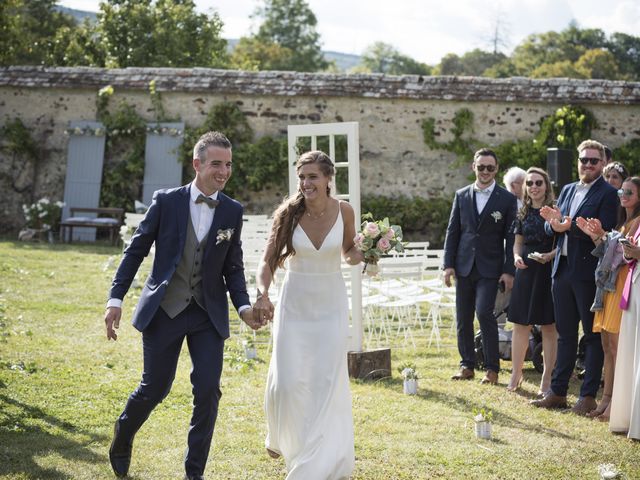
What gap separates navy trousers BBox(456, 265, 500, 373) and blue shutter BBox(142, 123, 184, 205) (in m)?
13.5

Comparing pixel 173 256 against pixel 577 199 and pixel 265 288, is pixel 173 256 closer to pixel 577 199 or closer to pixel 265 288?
pixel 265 288

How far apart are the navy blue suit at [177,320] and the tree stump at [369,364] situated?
127 inches

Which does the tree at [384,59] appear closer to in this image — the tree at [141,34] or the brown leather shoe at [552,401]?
the tree at [141,34]

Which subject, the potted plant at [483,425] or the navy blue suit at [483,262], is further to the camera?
the navy blue suit at [483,262]

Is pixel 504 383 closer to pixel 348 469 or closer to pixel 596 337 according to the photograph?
pixel 596 337

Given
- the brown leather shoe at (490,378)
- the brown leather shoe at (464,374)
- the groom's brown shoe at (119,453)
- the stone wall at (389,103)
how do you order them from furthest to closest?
the stone wall at (389,103), the brown leather shoe at (464,374), the brown leather shoe at (490,378), the groom's brown shoe at (119,453)

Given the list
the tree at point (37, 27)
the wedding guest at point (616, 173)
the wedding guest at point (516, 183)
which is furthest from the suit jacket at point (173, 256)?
the tree at point (37, 27)

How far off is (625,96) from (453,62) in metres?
56.7

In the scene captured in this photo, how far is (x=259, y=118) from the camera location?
2116cm

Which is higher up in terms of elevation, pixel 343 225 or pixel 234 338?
pixel 343 225

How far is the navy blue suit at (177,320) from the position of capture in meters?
4.92

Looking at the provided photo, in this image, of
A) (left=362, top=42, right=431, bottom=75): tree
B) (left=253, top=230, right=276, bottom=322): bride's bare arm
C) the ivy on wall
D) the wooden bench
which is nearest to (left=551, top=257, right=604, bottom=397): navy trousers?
(left=253, top=230, right=276, bottom=322): bride's bare arm

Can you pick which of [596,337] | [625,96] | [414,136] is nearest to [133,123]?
[414,136]

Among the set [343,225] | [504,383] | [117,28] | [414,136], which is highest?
[117,28]
